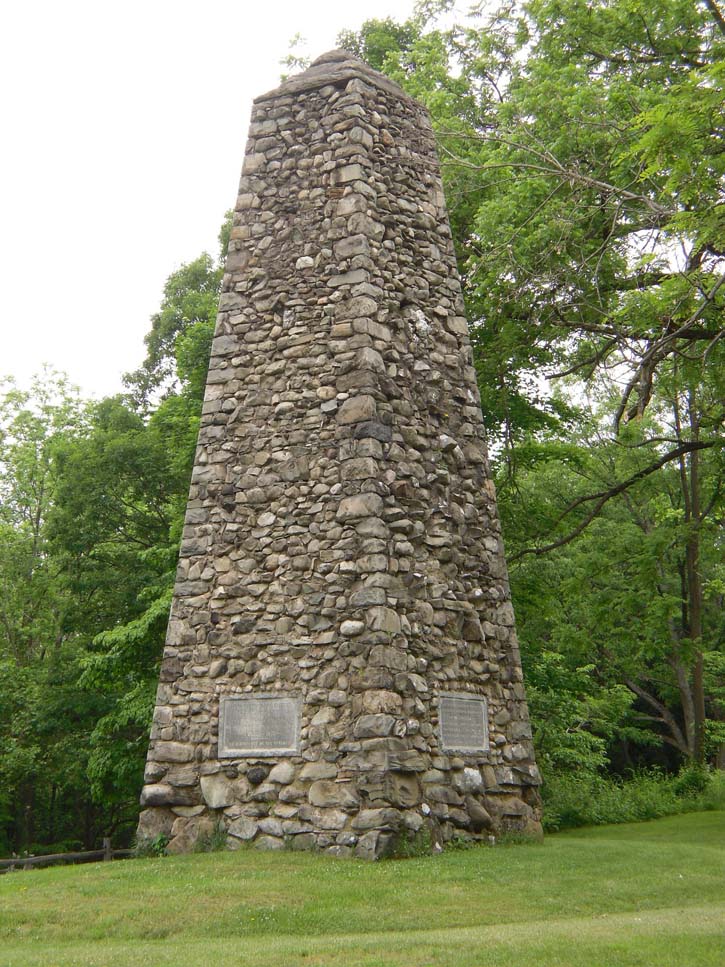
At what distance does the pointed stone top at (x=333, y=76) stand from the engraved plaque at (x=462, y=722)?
22.8 feet

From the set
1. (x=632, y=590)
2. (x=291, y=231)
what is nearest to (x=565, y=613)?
(x=632, y=590)

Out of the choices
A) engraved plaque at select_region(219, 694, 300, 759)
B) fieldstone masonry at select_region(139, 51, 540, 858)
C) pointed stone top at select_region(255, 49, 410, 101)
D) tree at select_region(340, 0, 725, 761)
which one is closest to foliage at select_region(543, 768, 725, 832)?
tree at select_region(340, 0, 725, 761)

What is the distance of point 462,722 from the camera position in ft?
34.9

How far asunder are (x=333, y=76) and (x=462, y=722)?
7314 mm

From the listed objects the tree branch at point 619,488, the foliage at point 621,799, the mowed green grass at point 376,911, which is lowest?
the mowed green grass at point 376,911

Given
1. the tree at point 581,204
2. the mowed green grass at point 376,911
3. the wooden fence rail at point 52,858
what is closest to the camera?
the mowed green grass at point 376,911

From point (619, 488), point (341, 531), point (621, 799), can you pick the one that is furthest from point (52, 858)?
point (619, 488)

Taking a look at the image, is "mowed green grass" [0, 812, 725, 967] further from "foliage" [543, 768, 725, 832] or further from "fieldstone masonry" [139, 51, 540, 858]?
"foliage" [543, 768, 725, 832]

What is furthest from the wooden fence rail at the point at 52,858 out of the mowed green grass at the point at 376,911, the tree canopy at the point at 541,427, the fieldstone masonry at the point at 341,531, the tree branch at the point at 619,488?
the tree branch at the point at 619,488

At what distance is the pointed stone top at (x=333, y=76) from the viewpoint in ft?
39.9

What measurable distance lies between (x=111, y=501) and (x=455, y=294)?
38.2 feet

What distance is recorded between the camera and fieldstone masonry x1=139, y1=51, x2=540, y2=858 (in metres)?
9.98

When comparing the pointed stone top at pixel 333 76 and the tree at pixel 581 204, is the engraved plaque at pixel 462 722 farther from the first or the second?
the pointed stone top at pixel 333 76

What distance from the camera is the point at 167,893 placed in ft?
26.2
